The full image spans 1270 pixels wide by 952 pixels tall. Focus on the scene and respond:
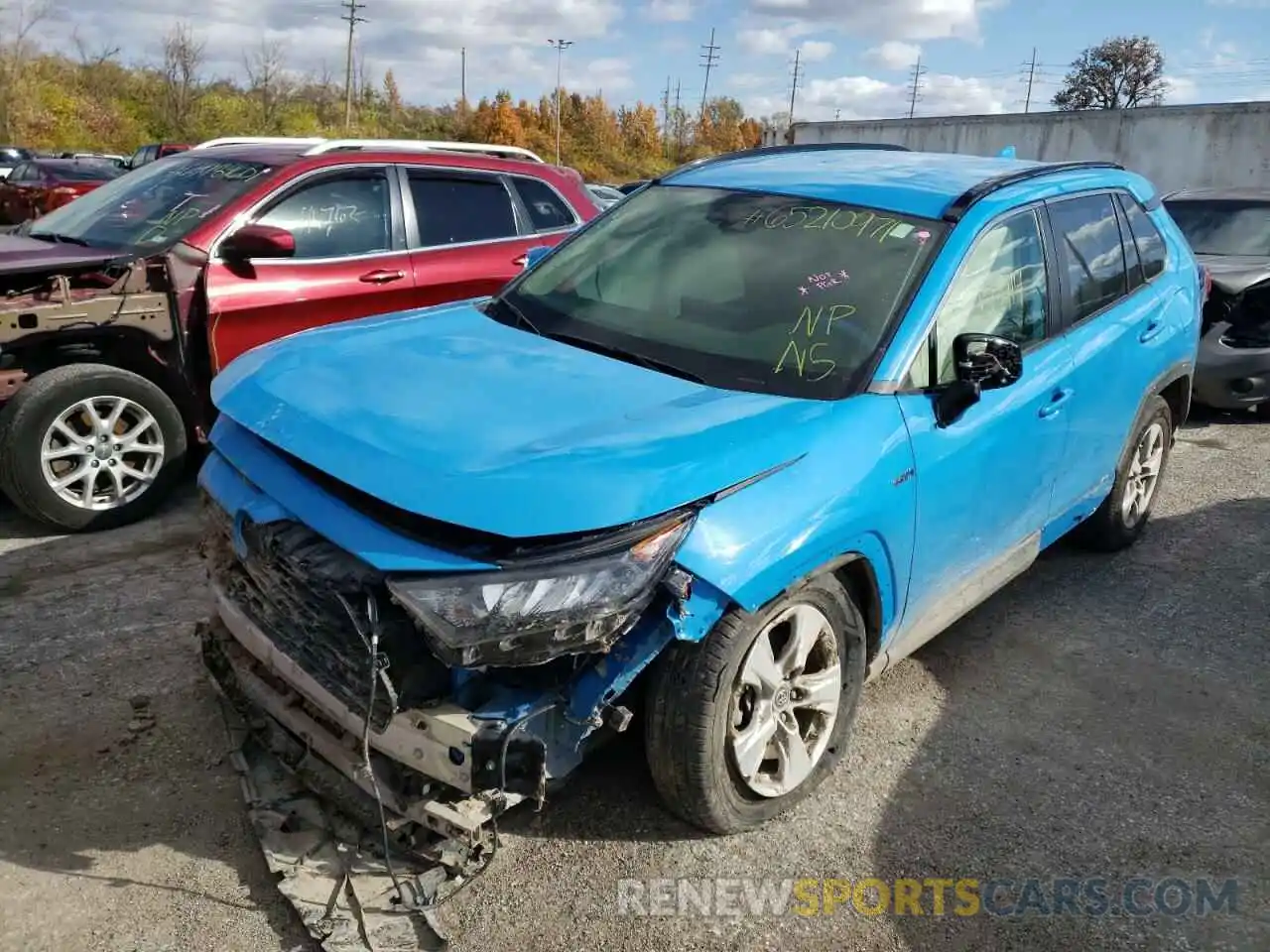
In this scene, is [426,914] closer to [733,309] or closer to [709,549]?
[709,549]

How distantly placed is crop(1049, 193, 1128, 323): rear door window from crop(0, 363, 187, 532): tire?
413 cm

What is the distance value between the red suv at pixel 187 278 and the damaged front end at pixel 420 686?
2390mm

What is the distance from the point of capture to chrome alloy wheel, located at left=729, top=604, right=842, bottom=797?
2771mm

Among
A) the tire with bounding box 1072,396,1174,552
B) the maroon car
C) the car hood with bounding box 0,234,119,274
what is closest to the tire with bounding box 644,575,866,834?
the tire with bounding box 1072,396,1174,552

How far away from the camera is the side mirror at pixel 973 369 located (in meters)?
3.13

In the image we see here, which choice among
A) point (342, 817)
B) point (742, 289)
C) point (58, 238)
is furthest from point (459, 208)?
point (342, 817)

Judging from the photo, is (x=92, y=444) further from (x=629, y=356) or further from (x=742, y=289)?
(x=742, y=289)

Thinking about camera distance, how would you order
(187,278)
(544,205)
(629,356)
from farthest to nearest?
(544,205)
(187,278)
(629,356)

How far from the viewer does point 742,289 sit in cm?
347

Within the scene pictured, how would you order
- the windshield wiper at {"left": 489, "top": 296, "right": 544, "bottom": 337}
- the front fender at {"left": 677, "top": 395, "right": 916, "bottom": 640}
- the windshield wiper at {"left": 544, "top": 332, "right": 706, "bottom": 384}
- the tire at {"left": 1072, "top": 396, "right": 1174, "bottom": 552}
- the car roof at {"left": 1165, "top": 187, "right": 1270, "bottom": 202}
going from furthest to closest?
the car roof at {"left": 1165, "top": 187, "right": 1270, "bottom": 202}
the tire at {"left": 1072, "top": 396, "right": 1174, "bottom": 552}
the windshield wiper at {"left": 489, "top": 296, "right": 544, "bottom": 337}
the windshield wiper at {"left": 544, "top": 332, "right": 706, "bottom": 384}
the front fender at {"left": 677, "top": 395, "right": 916, "bottom": 640}

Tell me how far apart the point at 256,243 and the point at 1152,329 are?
14.0ft

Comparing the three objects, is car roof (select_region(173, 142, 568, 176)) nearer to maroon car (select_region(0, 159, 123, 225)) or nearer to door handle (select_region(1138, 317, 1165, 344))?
door handle (select_region(1138, 317, 1165, 344))

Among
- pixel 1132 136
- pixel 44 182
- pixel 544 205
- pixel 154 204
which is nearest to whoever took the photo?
pixel 154 204

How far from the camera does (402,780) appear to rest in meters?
2.59
